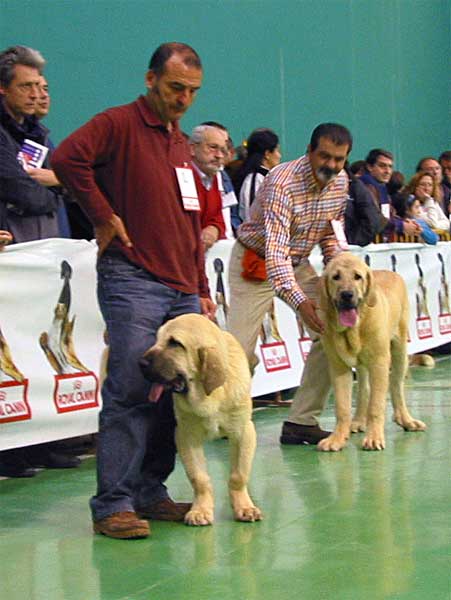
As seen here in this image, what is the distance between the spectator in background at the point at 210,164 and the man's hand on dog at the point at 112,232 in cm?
292

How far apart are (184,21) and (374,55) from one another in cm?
567

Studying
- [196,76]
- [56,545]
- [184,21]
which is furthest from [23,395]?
[184,21]

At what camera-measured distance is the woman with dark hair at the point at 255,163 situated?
9.41 meters

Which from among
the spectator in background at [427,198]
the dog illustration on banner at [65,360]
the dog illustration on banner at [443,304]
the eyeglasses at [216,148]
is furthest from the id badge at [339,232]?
the spectator in background at [427,198]

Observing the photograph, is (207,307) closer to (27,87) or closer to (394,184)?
(27,87)

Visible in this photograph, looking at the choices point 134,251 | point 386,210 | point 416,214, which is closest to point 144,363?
point 134,251

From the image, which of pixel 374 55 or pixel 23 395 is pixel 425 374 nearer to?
pixel 23 395

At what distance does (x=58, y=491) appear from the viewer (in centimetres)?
588

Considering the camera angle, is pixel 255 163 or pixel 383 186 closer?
pixel 255 163

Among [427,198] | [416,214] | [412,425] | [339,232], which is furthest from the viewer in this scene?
[427,198]

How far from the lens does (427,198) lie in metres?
12.8

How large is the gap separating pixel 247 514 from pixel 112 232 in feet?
4.24

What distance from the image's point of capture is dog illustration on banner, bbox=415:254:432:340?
11359 mm

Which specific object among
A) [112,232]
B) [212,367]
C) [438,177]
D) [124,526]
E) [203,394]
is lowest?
[124,526]
